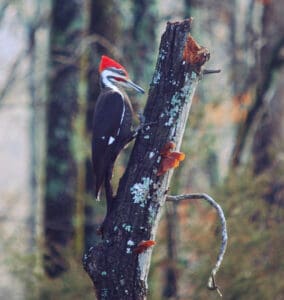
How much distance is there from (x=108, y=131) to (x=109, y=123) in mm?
55

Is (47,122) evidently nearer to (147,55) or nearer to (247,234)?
(147,55)

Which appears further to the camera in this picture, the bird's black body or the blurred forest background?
the blurred forest background

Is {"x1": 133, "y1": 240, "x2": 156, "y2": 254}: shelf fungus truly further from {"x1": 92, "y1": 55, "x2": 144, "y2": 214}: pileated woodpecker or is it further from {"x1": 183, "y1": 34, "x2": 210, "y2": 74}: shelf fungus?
{"x1": 183, "y1": 34, "x2": 210, "y2": 74}: shelf fungus

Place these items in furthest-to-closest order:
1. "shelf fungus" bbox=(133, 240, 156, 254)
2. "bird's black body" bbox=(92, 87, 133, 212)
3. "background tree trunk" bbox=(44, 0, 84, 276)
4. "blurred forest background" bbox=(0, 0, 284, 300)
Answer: "background tree trunk" bbox=(44, 0, 84, 276), "blurred forest background" bbox=(0, 0, 284, 300), "bird's black body" bbox=(92, 87, 133, 212), "shelf fungus" bbox=(133, 240, 156, 254)

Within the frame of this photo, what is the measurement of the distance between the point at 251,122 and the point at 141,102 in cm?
158

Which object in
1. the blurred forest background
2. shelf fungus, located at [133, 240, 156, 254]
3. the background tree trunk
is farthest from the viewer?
the background tree trunk

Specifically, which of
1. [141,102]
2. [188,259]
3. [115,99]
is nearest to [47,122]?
[141,102]

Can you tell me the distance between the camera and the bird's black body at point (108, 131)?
529 cm

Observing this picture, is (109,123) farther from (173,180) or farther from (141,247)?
(173,180)

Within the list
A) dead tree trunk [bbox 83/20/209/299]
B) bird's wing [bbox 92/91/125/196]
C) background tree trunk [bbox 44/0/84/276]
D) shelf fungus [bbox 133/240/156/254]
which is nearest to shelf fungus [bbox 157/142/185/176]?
dead tree trunk [bbox 83/20/209/299]

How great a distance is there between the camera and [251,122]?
10.7 metres

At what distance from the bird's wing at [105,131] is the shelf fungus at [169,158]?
0.72 metres

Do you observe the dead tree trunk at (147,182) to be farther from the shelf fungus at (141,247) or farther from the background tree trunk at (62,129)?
the background tree trunk at (62,129)

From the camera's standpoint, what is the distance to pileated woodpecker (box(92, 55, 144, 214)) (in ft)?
17.4
